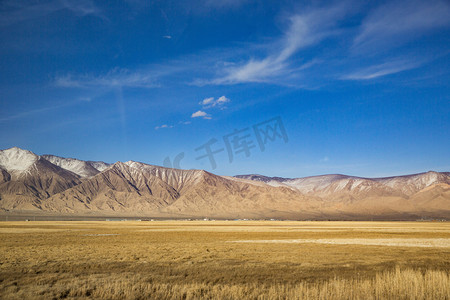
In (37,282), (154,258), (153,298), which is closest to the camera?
(153,298)

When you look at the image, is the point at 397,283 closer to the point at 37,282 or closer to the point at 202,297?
the point at 202,297

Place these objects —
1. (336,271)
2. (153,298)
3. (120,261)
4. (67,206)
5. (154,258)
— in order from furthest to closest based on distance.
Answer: (67,206)
(154,258)
(120,261)
(336,271)
(153,298)

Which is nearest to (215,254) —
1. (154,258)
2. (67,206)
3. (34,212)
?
(154,258)

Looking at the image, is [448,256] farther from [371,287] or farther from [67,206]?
[67,206]

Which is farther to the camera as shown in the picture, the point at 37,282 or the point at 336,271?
the point at 336,271

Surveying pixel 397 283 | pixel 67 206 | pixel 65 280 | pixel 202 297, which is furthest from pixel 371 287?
pixel 67 206

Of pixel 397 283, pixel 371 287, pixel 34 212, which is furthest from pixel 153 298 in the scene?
pixel 34 212

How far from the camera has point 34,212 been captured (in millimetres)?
177250

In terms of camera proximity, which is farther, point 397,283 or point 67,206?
point 67,206

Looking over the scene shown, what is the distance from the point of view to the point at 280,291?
13523mm

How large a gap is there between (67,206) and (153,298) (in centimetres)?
20088

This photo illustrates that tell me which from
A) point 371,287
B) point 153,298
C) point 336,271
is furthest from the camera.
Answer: point 336,271

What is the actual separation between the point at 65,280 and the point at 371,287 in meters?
12.2

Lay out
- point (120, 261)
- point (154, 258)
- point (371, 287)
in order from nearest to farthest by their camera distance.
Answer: point (371, 287), point (120, 261), point (154, 258)
